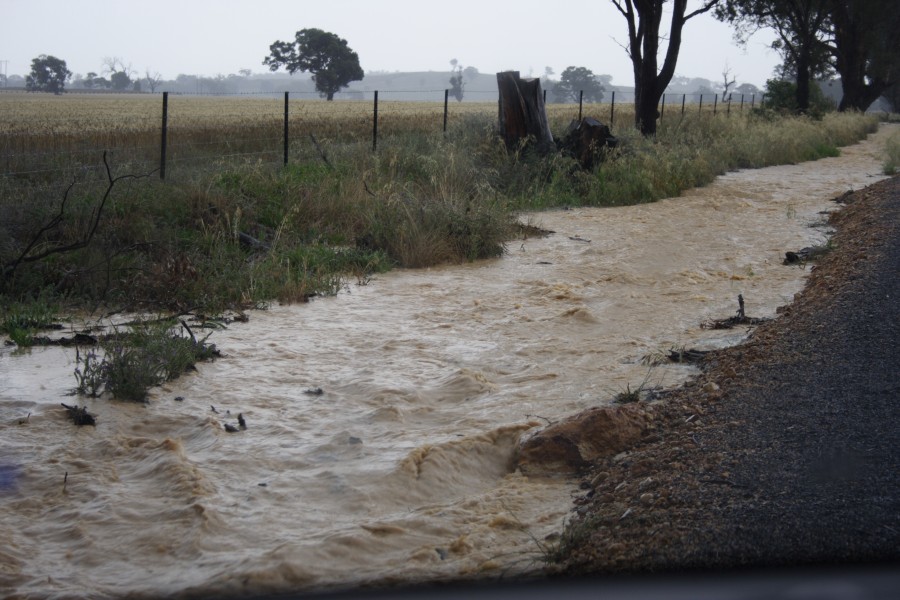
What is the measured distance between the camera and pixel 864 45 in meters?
44.5

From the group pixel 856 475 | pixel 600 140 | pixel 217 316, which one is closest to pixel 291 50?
pixel 600 140

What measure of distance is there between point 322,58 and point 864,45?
40.2 m

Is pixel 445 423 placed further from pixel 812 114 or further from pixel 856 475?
pixel 812 114

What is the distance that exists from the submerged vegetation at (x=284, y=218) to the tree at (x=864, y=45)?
96.8 ft

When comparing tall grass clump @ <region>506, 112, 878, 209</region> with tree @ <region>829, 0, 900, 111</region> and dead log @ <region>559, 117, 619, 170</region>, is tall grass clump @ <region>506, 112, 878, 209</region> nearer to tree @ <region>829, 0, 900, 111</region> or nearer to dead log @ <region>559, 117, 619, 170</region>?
dead log @ <region>559, 117, 619, 170</region>

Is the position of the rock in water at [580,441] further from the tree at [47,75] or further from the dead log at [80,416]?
the tree at [47,75]

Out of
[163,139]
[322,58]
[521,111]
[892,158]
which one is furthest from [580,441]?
[322,58]

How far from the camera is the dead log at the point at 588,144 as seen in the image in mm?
17203

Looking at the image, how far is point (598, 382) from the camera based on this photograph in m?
6.70

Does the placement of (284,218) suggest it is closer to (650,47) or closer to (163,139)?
(163,139)

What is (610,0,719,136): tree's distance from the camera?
23531 mm

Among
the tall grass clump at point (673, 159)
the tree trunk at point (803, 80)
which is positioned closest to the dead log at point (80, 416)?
the tall grass clump at point (673, 159)

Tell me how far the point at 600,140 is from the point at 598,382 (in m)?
11.3

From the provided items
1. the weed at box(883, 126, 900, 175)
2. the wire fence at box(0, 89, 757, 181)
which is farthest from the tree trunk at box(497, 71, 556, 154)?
the weed at box(883, 126, 900, 175)
